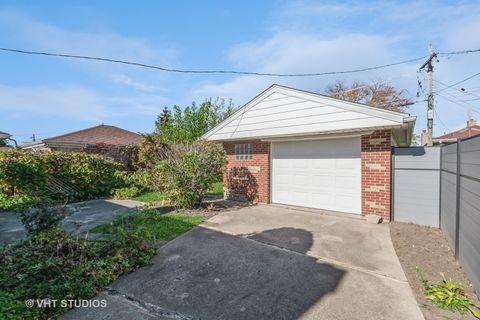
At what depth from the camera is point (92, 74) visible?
7883 mm

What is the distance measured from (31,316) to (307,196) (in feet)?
21.1

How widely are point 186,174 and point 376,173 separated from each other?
202 inches

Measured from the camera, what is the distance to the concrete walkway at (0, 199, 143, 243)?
484 centimetres

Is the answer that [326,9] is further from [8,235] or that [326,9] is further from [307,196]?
[8,235]

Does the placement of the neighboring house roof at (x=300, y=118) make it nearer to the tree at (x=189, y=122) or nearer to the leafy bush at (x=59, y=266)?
the leafy bush at (x=59, y=266)

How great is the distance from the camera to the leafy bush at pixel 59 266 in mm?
2559

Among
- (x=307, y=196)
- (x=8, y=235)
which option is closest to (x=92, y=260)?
(x=8, y=235)

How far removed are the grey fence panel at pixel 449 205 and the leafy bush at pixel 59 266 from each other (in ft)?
17.0

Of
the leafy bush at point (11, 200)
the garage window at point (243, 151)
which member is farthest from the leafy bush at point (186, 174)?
the leafy bush at point (11, 200)

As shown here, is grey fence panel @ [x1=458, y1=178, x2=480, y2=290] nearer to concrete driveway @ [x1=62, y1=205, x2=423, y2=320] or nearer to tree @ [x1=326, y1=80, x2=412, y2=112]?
concrete driveway @ [x1=62, y1=205, x2=423, y2=320]

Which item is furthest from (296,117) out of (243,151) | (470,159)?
(470,159)

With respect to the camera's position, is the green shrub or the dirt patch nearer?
the dirt patch

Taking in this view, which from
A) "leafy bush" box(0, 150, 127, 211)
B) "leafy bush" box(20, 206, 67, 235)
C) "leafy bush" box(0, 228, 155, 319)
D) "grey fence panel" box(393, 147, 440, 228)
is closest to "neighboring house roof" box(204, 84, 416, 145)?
"grey fence panel" box(393, 147, 440, 228)

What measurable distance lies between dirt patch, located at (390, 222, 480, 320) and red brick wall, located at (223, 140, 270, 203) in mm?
3832
